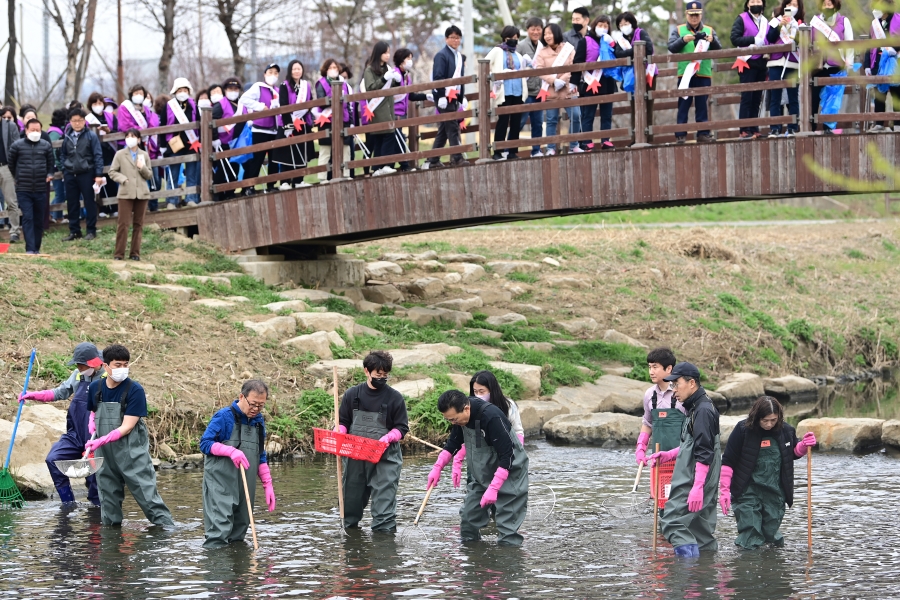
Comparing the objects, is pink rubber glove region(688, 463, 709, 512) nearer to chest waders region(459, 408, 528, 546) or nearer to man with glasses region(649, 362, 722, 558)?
man with glasses region(649, 362, 722, 558)

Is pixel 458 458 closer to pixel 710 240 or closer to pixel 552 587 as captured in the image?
pixel 552 587

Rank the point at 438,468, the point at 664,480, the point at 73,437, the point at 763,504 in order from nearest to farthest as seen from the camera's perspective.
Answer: the point at 763,504
the point at 438,468
the point at 664,480
the point at 73,437

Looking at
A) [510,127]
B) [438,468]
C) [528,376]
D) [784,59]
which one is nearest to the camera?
[438,468]

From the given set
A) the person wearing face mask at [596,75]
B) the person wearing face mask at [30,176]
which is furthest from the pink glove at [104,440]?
the person wearing face mask at [596,75]

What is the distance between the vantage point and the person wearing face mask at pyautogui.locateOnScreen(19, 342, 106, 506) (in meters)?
11.4

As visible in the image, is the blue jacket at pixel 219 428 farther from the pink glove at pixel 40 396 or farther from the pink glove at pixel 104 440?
the pink glove at pixel 40 396

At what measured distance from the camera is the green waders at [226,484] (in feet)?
33.1

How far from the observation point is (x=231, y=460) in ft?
33.2

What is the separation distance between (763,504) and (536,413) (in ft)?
21.6

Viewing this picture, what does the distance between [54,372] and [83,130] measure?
6.19 m

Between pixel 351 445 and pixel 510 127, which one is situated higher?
pixel 510 127

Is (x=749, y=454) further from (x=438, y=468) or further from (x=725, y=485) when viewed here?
(x=438, y=468)

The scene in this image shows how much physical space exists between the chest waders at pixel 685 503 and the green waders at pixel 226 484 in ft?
11.4

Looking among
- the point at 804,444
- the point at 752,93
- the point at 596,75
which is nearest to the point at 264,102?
the point at 596,75
